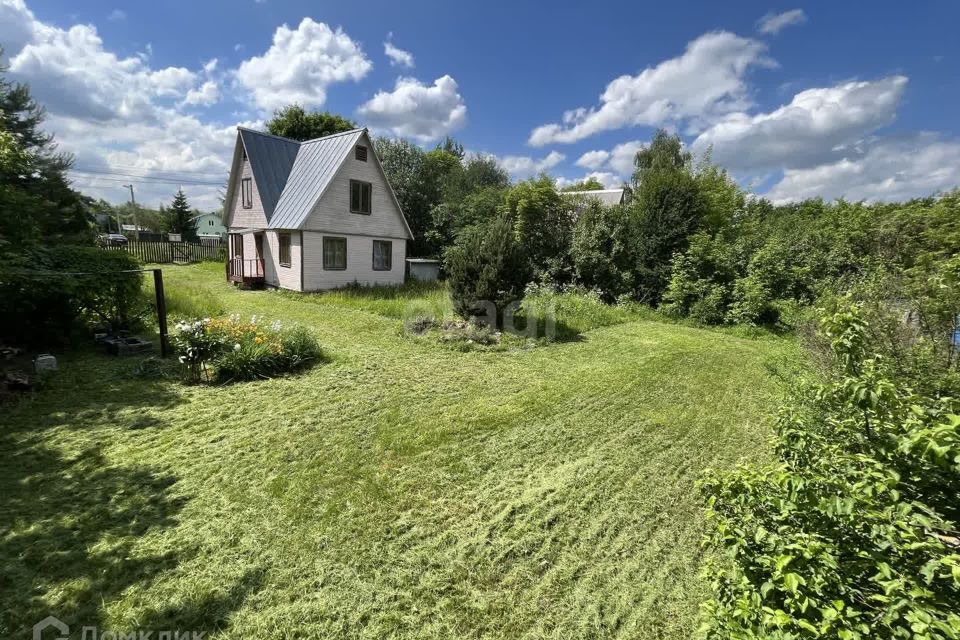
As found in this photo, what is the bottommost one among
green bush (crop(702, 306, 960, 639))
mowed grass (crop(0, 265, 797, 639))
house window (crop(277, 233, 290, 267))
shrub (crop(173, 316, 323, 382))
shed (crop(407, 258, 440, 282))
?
mowed grass (crop(0, 265, 797, 639))

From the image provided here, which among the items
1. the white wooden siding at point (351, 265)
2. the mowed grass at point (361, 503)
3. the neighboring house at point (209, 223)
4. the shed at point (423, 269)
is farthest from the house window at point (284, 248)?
the neighboring house at point (209, 223)

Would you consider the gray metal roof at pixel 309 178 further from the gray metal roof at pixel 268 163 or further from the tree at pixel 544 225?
the tree at pixel 544 225

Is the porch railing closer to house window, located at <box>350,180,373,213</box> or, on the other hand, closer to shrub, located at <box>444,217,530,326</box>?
house window, located at <box>350,180,373,213</box>

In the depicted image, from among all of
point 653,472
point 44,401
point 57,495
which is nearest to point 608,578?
point 653,472

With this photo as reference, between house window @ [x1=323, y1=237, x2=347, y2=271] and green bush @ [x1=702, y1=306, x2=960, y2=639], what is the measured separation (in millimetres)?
15009

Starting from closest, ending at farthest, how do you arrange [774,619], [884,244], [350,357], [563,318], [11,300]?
[774,619] → [11,300] → [350,357] → [884,244] → [563,318]

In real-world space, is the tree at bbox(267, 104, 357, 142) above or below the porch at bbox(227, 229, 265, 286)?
above

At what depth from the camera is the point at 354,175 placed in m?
15.2

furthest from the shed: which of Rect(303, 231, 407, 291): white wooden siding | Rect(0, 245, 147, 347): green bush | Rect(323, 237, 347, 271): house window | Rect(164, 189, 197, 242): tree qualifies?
Rect(164, 189, 197, 242): tree

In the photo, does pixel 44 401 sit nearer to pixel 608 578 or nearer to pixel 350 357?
pixel 350 357

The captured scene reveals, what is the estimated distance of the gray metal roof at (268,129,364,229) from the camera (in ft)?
47.0

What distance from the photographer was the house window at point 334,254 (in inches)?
586

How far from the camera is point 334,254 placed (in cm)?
1521

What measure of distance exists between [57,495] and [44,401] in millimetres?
2428
